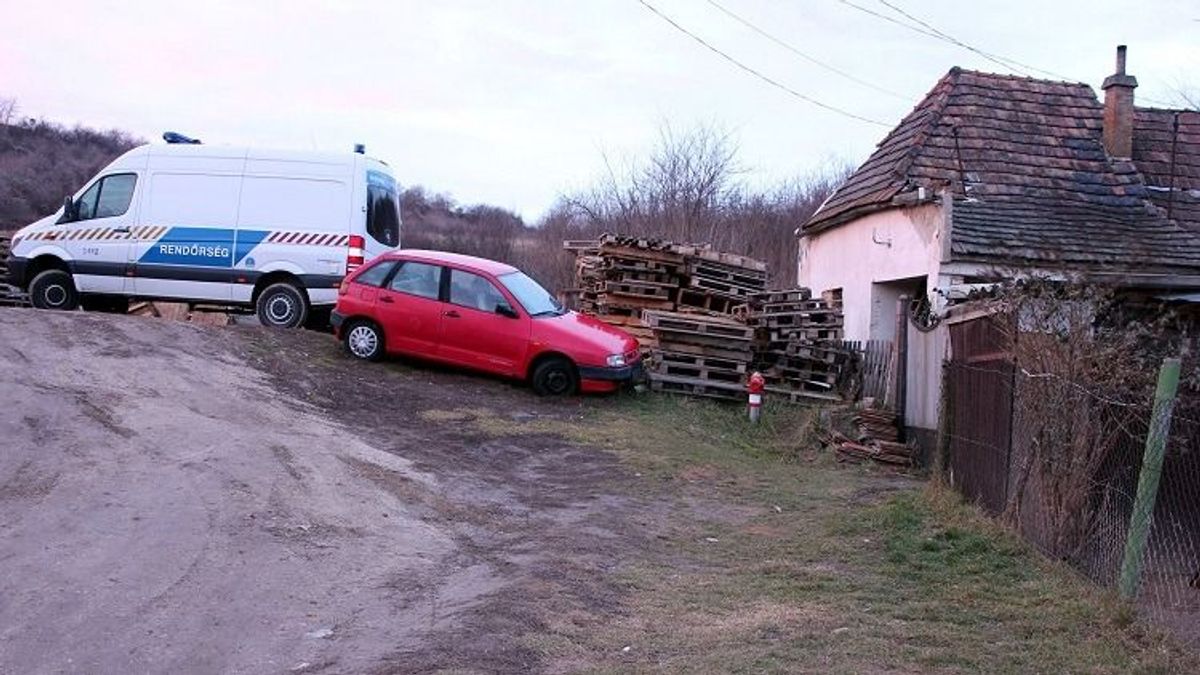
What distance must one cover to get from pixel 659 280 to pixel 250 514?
11440 mm

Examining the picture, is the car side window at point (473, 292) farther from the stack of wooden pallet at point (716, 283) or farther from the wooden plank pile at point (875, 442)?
the wooden plank pile at point (875, 442)

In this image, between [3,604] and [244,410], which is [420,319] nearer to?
[244,410]

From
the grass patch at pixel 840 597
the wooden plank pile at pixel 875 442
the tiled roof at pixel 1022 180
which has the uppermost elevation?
Result: the tiled roof at pixel 1022 180

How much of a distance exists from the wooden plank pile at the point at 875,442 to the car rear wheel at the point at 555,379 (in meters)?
3.50

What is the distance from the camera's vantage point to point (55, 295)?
18.0m

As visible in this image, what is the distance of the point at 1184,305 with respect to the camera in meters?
17.3

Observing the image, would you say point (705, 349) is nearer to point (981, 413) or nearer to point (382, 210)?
point (382, 210)

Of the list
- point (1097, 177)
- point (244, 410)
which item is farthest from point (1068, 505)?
point (1097, 177)

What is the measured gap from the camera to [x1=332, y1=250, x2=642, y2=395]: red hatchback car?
16359 mm

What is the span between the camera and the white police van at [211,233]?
17562 millimetres

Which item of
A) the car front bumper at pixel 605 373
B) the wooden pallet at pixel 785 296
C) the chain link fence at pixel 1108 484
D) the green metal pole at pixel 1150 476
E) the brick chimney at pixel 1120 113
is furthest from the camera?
the brick chimney at pixel 1120 113

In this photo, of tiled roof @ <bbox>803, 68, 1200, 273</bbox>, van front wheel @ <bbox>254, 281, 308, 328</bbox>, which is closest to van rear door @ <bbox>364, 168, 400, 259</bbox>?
van front wheel @ <bbox>254, 281, 308, 328</bbox>

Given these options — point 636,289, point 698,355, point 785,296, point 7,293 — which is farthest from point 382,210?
point 7,293

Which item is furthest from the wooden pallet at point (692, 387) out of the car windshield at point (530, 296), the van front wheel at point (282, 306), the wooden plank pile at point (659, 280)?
the van front wheel at point (282, 306)
